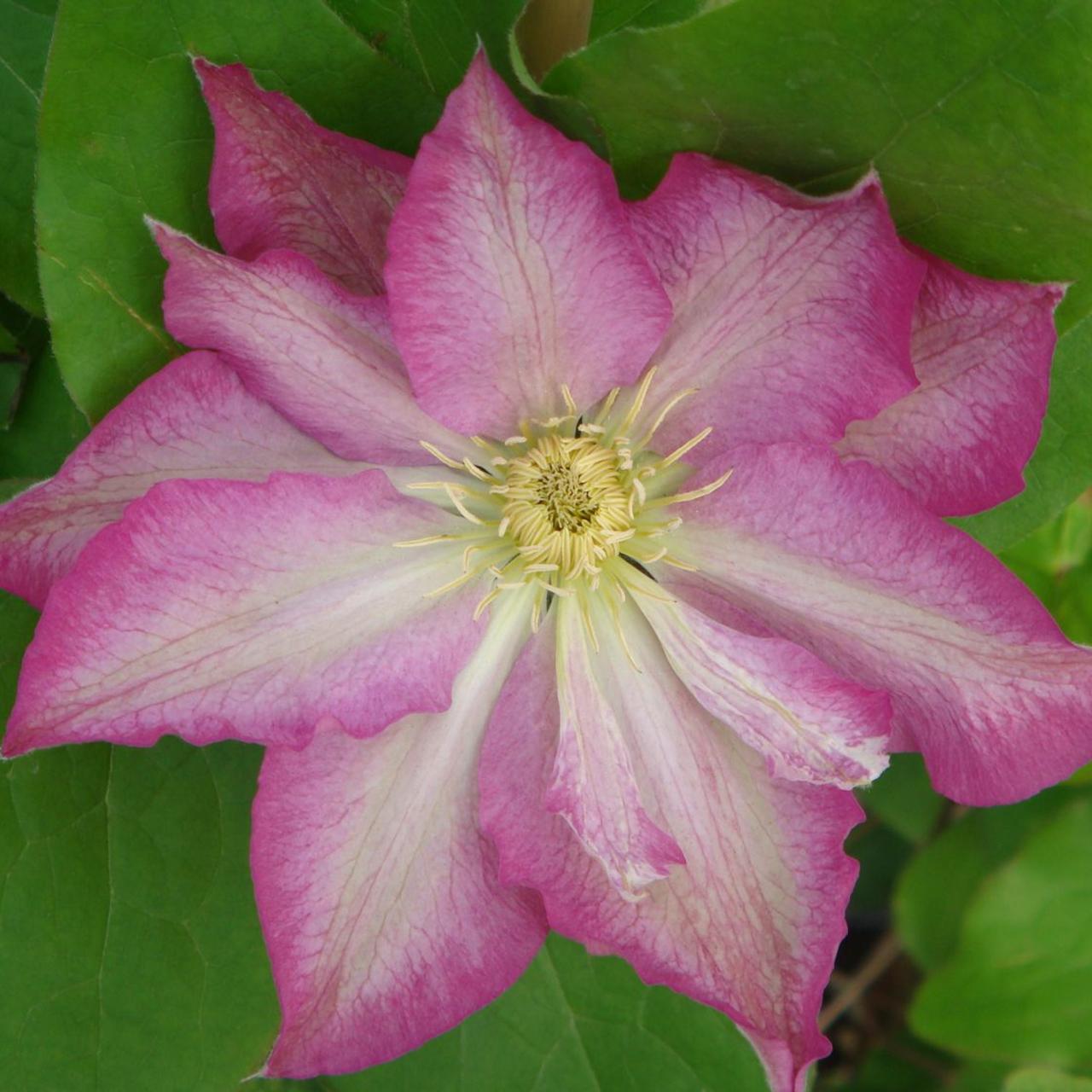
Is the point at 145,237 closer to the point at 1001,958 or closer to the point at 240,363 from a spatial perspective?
the point at 240,363

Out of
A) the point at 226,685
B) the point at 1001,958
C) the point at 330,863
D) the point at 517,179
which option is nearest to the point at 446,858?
the point at 330,863

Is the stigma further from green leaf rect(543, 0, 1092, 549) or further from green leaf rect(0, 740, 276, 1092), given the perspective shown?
green leaf rect(0, 740, 276, 1092)

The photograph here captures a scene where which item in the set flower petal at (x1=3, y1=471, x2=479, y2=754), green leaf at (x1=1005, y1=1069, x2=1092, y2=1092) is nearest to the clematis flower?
flower petal at (x1=3, y1=471, x2=479, y2=754)

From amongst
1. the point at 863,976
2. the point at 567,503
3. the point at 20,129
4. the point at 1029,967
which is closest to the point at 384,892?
the point at 567,503

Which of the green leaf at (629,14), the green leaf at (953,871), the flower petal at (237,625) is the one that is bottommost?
the green leaf at (953,871)

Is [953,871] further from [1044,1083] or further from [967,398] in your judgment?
[967,398]

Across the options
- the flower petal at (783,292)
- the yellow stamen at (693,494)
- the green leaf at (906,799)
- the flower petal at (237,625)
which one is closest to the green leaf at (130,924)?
the flower petal at (237,625)

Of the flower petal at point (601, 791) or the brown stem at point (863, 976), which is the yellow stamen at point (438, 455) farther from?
the brown stem at point (863, 976)
